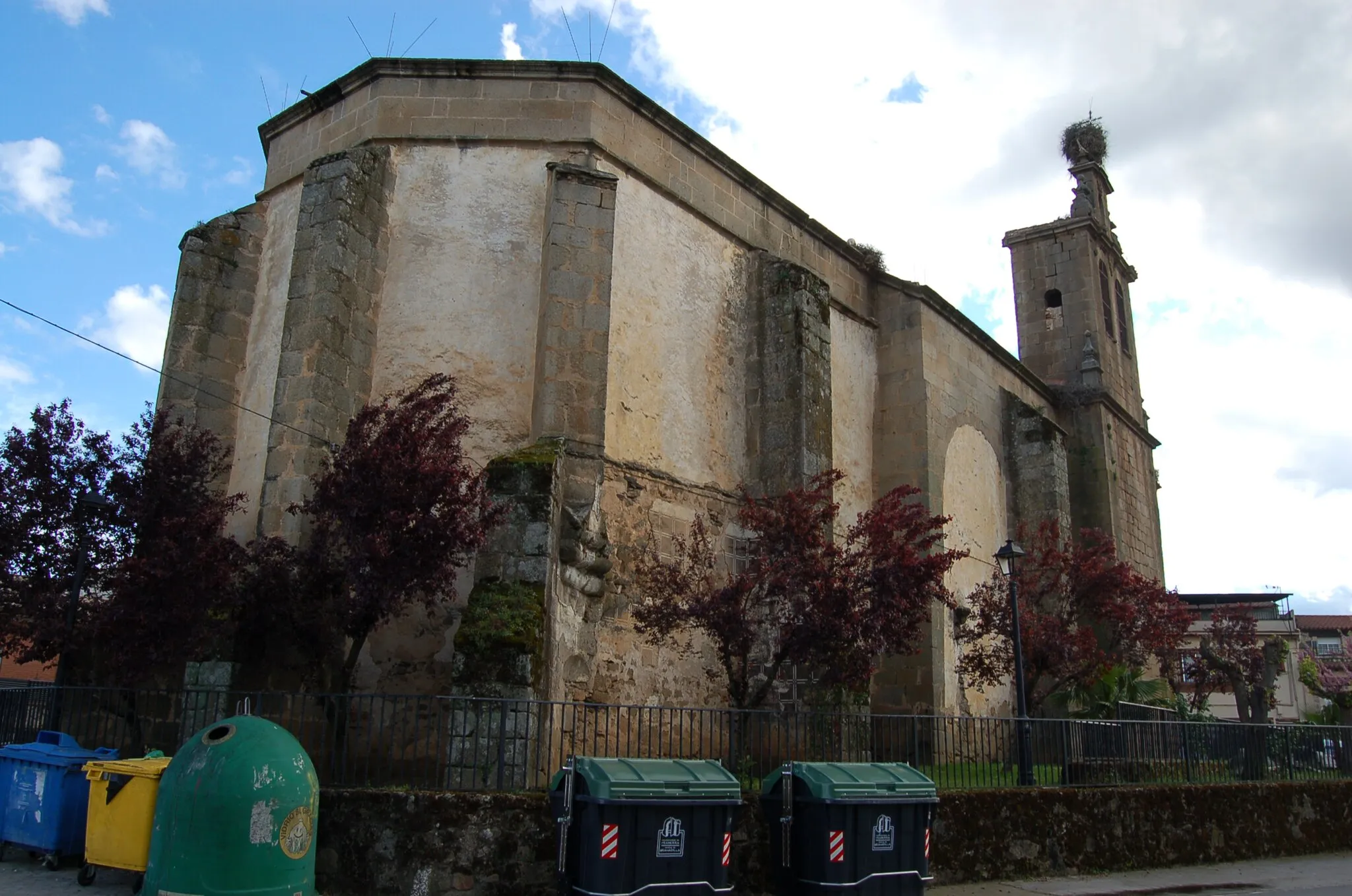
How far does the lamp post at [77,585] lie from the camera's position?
9734 mm

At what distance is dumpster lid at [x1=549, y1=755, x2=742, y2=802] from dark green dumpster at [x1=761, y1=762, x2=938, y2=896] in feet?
2.61

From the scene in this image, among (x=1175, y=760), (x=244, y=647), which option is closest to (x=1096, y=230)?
(x=1175, y=760)

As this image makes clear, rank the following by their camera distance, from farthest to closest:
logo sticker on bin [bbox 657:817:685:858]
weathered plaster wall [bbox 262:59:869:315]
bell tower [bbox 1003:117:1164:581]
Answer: bell tower [bbox 1003:117:1164:581] < weathered plaster wall [bbox 262:59:869:315] < logo sticker on bin [bbox 657:817:685:858]

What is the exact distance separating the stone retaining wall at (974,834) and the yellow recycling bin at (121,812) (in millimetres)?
1150

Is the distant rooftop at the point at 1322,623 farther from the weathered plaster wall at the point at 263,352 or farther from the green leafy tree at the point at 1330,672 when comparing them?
the weathered plaster wall at the point at 263,352

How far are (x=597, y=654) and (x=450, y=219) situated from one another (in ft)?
18.0

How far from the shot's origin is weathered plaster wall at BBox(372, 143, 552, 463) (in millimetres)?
12320

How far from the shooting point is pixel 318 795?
7.22 m

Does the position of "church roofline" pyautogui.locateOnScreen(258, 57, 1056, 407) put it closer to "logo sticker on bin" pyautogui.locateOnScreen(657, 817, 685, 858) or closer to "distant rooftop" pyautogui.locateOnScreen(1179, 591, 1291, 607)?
"logo sticker on bin" pyautogui.locateOnScreen(657, 817, 685, 858)

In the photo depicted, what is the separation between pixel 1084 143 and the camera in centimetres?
2934

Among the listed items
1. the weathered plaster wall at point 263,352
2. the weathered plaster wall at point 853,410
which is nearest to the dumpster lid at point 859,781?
the weathered plaster wall at point 263,352

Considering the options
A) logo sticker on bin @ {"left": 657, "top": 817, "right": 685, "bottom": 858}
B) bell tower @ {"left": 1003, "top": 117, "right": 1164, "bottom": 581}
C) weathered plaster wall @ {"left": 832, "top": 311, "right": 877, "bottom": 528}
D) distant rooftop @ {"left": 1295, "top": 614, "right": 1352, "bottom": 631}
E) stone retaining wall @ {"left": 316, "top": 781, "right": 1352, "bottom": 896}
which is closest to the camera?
logo sticker on bin @ {"left": 657, "top": 817, "right": 685, "bottom": 858}

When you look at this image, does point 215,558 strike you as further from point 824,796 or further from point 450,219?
point 824,796

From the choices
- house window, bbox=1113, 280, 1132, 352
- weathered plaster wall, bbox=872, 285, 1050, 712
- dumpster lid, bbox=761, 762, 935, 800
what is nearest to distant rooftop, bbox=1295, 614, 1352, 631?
house window, bbox=1113, 280, 1132, 352
